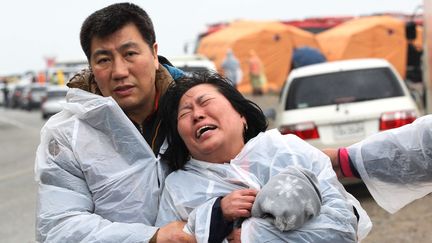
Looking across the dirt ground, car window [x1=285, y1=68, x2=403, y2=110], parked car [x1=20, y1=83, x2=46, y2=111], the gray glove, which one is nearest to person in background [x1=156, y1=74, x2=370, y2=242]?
the gray glove

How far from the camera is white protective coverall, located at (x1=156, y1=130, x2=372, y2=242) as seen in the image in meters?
2.32

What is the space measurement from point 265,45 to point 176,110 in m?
26.4

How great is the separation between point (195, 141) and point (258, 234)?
0.44 m

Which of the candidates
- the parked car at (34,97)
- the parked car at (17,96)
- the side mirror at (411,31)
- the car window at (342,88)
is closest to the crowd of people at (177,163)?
the car window at (342,88)

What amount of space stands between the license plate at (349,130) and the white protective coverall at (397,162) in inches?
233

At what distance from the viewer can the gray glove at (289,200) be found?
7.33 ft

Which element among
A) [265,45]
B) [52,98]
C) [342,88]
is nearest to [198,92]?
[342,88]

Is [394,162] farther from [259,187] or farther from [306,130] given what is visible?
[306,130]

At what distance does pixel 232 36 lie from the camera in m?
29.3

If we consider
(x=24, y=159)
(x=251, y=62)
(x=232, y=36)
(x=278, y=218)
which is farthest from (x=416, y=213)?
(x=232, y=36)

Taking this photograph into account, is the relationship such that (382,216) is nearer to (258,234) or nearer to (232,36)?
(258,234)

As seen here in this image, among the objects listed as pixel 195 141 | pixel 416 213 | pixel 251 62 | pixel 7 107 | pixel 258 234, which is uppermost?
pixel 195 141

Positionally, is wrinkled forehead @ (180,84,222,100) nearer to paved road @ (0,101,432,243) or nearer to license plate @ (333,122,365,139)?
paved road @ (0,101,432,243)

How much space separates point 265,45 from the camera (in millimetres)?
28938
